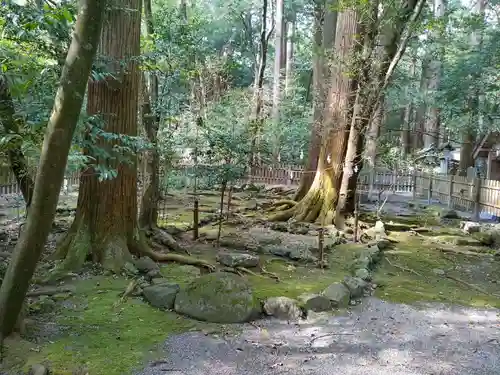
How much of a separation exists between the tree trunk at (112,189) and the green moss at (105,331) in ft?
1.87

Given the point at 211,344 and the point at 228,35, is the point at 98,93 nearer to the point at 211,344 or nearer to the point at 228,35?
the point at 211,344

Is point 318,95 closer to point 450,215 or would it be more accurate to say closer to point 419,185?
point 450,215

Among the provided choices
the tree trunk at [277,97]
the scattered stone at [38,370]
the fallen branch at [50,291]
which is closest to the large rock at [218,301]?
the fallen branch at [50,291]

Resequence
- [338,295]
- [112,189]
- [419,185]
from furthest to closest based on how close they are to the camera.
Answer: [419,185], [112,189], [338,295]

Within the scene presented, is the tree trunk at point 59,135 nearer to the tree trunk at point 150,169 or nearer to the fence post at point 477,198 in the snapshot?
the tree trunk at point 150,169

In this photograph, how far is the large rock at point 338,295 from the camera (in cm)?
490

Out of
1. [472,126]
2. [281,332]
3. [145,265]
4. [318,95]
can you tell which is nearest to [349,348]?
[281,332]

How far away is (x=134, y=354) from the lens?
349cm

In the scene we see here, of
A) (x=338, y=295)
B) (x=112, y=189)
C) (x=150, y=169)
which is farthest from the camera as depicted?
(x=150, y=169)

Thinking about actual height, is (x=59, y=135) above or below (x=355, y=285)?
above

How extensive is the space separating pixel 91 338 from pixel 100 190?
7.39 feet

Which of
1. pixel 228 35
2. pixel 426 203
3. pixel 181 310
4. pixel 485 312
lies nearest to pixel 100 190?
pixel 181 310

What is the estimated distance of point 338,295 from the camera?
498 cm

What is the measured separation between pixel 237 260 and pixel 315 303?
1.65 meters
